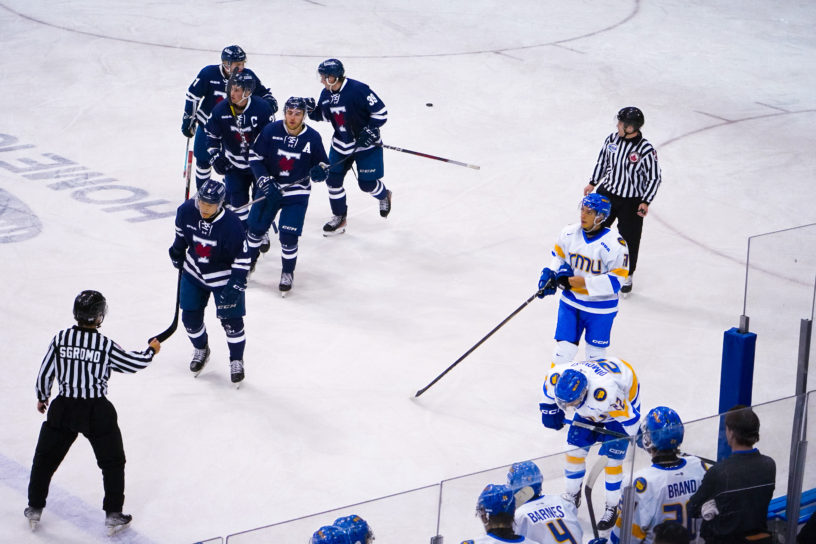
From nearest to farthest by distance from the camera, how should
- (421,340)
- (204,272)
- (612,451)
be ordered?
(612,451)
(204,272)
(421,340)

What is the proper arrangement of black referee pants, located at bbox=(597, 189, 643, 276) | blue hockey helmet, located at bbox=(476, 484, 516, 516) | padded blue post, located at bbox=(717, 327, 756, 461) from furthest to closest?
black referee pants, located at bbox=(597, 189, 643, 276)
padded blue post, located at bbox=(717, 327, 756, 461)
blue hockey helmet, located at bbox=(476, 484, 516, 516)

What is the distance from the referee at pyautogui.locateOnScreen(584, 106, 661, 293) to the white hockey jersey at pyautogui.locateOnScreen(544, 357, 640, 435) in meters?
2.59

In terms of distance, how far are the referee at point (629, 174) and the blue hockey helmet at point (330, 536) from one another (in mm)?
4314

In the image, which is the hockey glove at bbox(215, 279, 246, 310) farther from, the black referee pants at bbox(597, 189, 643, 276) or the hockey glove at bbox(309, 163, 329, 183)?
the black referee pants at bbox(597, 189, 643, 276)

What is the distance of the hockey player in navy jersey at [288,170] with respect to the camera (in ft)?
23.3

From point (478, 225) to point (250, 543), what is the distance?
5.75 metres

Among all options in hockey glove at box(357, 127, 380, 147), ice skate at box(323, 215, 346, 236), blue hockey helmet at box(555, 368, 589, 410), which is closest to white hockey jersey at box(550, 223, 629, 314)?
blue hockey helmet at box(555, 368, 589, 410)

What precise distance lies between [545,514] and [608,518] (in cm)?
31

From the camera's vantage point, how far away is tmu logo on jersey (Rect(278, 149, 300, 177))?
23.4ft

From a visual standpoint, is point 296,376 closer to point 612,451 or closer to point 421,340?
point 421,340

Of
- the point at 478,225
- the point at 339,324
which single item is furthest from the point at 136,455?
the point at 478,225

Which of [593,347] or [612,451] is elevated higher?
[612,451]

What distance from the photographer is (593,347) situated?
18.6 feet

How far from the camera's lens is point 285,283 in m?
7.29
